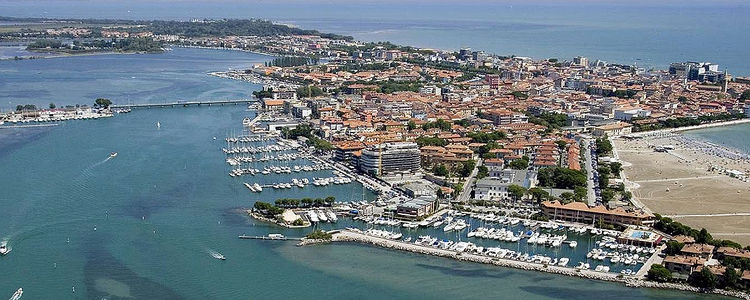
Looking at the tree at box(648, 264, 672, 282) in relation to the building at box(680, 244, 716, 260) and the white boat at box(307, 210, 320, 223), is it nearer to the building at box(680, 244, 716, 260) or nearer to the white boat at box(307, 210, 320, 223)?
A: the building at box(680, 244, 716, 260)

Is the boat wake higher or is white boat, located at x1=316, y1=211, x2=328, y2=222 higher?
white boat, located at x1=316, y1=211, x2=328, y2=222

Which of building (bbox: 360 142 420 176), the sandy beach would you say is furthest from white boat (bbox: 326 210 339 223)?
the sandy beach

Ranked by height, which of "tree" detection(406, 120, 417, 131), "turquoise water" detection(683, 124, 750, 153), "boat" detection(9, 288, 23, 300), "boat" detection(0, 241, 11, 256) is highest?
"turquoise water" detection(683, 124, 750, 153)

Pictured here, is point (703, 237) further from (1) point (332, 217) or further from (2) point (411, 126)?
(2) point (411, 126)

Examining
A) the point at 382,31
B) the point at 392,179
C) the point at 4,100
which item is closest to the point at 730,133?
the point at 392,179

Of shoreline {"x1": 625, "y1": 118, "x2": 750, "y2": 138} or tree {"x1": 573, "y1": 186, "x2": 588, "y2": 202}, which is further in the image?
shoreline {"x1": 625, "y1": 118, "x2": 750, "y2": 138}

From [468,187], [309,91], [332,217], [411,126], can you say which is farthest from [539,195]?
[309,91]

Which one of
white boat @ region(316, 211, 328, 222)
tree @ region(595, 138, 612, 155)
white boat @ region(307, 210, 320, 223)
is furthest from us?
tree @ region(595, 138, 612, 155)
